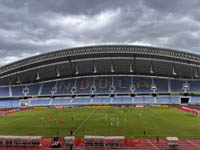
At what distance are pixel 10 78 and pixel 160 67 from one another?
205 ft

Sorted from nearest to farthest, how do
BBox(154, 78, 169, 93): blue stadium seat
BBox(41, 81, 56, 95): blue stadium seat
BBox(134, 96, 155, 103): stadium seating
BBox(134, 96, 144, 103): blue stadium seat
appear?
BBox(134, 96, 155, 103): stadium seating
BBox(134, 96, 144, 103): blue stadium seat
BBox(154, 78, 169, 93): blue stadium seat
BBox(41, 81, 56, 95): blue stadium seat

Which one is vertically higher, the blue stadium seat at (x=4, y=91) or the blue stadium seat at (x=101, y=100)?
the blue stadium seat at (x=4, y=91)

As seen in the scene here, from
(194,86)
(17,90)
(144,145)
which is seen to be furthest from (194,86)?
(17,90)

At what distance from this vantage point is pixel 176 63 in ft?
198

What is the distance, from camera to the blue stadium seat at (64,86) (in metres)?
71.1

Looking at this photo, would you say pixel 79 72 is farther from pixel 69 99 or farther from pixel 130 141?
pixel 130 141

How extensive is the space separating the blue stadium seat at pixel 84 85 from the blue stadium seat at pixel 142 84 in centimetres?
1976

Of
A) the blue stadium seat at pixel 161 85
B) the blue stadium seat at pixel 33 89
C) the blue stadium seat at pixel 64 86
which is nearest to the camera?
the blue stadium seat at pixel 161 85

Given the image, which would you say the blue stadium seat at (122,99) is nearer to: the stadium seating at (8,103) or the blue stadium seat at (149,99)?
the blue stadium seat at (149,99)

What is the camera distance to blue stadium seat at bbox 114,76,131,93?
69.2 m

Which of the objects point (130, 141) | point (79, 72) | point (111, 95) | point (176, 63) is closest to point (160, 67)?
point (176, 63)

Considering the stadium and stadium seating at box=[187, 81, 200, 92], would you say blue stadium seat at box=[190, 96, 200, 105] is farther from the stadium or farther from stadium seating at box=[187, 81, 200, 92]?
stadium seating at box=[187, 81, 200, 92]

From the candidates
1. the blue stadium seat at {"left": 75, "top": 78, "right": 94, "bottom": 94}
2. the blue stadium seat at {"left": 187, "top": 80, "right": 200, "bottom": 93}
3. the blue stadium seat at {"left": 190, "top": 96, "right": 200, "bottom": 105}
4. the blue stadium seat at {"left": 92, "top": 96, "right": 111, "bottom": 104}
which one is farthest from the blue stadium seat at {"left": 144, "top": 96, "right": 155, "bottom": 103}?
the blue stadium seat at {"left": 75, "top": 78, "right": 94, "bottom": 94}

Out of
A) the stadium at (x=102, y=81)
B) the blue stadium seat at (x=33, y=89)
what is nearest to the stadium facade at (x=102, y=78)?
the stadium at (x=102, y=81)
